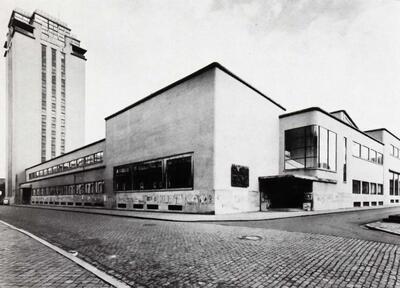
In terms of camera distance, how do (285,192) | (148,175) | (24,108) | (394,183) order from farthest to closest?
1. (24,108)
2. (394,183)
3. (285,192)
4. (148,175)

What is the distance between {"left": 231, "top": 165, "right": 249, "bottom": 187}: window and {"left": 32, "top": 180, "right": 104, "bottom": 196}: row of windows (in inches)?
755

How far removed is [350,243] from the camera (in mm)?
8117

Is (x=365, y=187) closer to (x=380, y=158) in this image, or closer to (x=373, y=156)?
(x=373, y=156)

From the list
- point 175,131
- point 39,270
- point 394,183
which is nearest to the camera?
point 39,270

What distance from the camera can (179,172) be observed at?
22.7m

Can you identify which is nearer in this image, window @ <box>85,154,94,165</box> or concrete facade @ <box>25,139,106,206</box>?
concrete facade @ <box>25,139,106,206</box>

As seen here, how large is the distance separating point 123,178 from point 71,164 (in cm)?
1923

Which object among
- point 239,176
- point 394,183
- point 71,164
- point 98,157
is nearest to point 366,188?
point 394,183

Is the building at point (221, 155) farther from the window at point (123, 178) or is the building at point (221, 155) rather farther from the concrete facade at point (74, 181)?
the concrete facade at point (74, 181)

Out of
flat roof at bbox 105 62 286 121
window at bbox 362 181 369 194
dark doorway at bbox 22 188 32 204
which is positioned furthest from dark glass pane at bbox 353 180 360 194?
dark doorway at bbox 22 188 32 204

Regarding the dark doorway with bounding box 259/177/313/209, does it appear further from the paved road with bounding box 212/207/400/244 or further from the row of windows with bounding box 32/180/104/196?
the row of windows with bounding box 32/180/104/196

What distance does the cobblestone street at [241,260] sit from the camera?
4.75 m

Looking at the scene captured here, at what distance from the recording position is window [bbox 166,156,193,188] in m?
21.9

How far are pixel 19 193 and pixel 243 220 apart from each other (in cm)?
6295
